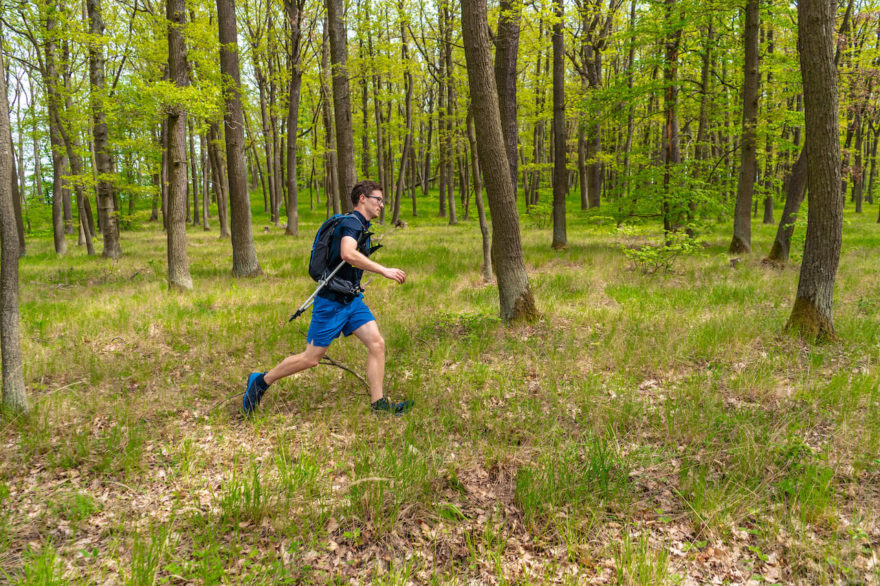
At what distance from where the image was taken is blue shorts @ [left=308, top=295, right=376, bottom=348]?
4.06 m

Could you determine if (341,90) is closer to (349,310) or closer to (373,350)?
(349,310)

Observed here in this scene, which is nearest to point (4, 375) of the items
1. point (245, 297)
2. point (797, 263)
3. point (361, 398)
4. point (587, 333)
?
point (361, 398)

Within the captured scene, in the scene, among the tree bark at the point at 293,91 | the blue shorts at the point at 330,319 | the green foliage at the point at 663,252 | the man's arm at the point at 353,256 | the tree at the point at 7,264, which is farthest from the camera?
the tree bark at the point at 293,91

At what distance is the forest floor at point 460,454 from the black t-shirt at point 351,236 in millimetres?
1343

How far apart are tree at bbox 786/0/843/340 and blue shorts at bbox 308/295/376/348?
5409mm

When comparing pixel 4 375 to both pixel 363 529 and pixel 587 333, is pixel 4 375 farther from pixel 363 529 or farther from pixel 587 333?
pixel 587 333

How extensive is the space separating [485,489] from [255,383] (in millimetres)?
2381

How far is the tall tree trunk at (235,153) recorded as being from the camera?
10.4m

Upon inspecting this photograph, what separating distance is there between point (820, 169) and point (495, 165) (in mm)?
3831

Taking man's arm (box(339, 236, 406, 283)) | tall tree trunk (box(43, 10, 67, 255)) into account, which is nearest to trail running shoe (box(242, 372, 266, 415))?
man's arm (box(339, 236, 406, 283))

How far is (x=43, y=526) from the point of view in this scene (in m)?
2.95

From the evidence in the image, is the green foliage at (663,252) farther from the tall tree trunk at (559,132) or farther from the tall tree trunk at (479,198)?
the tall tree trunk at (559,132)

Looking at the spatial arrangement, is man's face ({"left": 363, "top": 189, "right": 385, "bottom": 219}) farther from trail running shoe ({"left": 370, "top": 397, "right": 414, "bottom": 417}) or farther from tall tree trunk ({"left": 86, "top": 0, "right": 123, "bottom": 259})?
tall tree trunk ({"left": 86, "top": 0, "right": 123, "bottom": 259})

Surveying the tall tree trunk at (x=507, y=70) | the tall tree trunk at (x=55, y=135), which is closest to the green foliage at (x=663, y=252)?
the tall tree trunk at (x=507, y=70)
